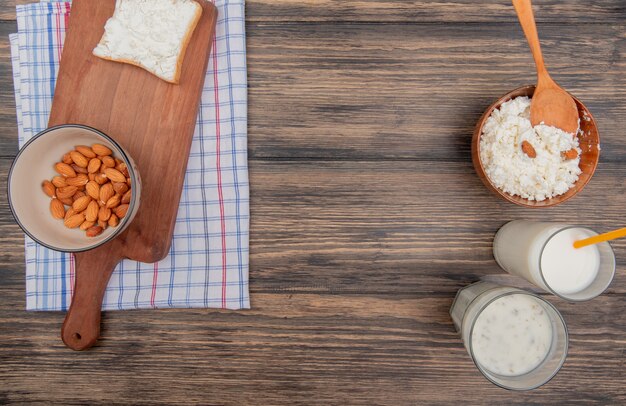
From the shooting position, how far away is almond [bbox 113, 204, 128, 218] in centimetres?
86

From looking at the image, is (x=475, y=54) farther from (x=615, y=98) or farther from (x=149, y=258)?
(x=149, y=258)

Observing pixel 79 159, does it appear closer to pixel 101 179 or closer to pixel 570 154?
pixel 101 179

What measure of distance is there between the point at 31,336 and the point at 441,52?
3.42 feet

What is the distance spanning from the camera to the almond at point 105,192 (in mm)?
859

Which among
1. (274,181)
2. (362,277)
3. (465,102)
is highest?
(465,102)

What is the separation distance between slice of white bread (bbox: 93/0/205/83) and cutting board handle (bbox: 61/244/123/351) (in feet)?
1.20

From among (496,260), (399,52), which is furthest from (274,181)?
(496,260)

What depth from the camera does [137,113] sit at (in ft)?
3.00

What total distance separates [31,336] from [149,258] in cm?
33

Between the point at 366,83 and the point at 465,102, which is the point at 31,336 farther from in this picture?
the point at 465,102

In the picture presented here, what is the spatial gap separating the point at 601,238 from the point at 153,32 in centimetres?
87

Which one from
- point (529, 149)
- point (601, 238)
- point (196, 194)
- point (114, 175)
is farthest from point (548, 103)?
point (114, 175)

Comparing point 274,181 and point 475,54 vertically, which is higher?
point 475,54

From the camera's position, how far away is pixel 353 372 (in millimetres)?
987
